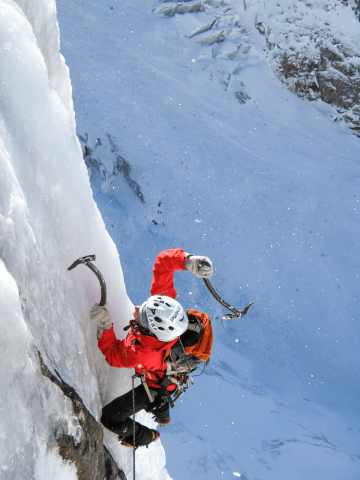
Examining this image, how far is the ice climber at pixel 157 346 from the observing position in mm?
2674

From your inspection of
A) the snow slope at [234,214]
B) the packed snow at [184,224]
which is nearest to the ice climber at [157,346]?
the packed snow at [184,224]

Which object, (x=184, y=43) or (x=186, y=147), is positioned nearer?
(x=186, y=147)

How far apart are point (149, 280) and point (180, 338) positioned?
659 centimetres

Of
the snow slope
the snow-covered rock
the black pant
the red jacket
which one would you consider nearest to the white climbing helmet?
the red jacket

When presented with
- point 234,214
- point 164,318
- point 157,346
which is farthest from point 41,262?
point 234,214

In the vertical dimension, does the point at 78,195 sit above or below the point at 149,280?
above

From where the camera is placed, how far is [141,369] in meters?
2.91

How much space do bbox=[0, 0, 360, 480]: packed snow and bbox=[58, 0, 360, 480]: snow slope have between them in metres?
0.05

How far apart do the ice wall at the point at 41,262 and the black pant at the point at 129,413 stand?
0.48ft

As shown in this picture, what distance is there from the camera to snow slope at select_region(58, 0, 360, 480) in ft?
25.8

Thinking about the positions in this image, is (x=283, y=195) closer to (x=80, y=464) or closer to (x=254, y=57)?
(x=254, y=57)

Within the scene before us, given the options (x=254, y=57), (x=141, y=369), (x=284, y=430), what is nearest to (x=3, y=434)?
(x=141, y=369)

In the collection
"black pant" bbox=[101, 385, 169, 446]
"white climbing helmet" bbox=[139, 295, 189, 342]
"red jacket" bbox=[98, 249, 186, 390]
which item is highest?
"white climbing helmet" bbox=[139, 295, 189, 342]

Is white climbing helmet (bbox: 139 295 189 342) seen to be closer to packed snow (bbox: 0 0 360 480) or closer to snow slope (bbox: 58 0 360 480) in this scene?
packed snow (bbox: 0 0 360 480)
